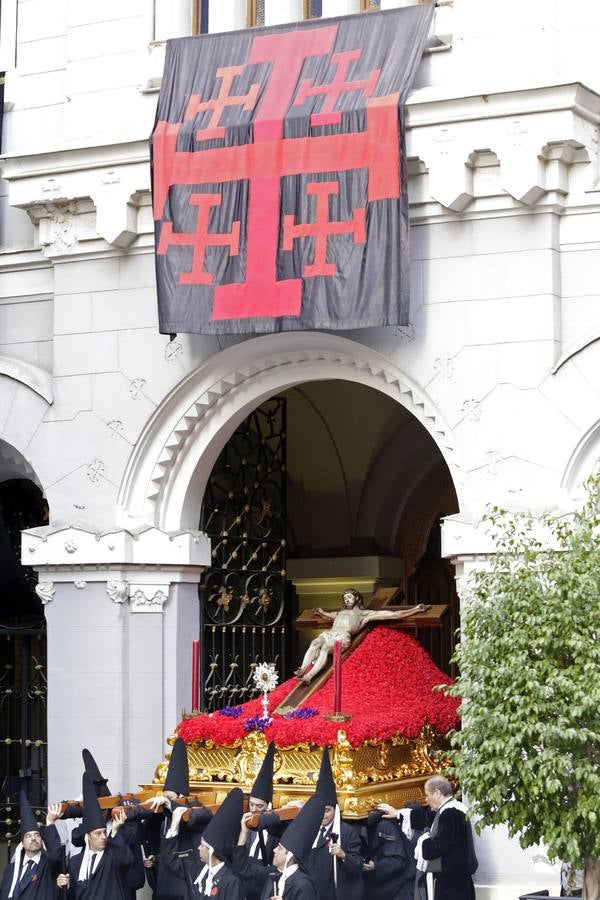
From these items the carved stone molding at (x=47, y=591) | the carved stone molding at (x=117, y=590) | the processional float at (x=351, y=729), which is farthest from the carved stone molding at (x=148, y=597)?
the processional float at (x=351, y=729)

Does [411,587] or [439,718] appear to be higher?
[411,587]

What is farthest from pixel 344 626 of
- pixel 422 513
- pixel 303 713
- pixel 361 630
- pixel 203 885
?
pixel 422 513

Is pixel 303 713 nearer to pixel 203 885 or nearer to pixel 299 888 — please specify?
pixel 203 885

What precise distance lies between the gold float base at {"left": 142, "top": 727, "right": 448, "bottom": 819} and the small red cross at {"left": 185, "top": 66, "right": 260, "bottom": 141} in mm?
5524

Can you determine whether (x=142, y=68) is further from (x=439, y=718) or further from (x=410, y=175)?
(x=439, y=718)

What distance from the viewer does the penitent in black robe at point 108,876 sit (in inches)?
559

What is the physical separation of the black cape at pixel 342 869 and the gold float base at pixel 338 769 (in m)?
0.47

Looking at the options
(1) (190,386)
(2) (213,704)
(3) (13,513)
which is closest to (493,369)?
(1) (190,386)

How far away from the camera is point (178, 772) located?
1505 centimetres

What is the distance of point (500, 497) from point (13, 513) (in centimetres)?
692

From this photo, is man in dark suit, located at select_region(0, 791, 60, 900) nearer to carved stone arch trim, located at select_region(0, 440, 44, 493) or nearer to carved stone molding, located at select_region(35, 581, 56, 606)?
carved stone molding, located at select_region(35, 581, 56, 606)

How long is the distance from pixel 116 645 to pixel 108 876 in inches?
121

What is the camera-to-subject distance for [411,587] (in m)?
22.2

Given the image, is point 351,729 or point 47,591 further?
point 47,591
